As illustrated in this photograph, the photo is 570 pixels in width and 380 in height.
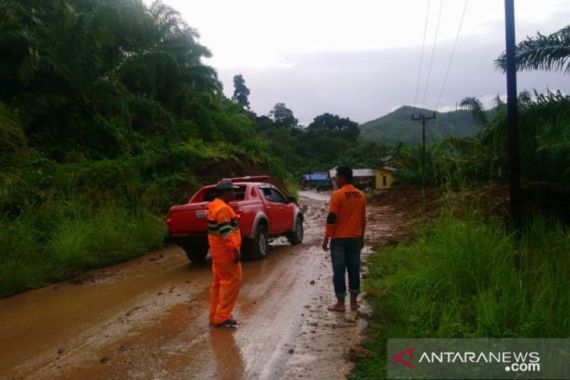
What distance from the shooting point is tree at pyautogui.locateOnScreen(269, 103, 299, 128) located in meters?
103

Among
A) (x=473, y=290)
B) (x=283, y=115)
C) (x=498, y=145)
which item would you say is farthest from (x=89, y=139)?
(x=283, y=115)

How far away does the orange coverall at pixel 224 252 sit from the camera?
6398 mm

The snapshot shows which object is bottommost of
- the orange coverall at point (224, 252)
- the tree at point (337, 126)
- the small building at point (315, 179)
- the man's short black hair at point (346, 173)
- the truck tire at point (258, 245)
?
the small building at point (315, 179)

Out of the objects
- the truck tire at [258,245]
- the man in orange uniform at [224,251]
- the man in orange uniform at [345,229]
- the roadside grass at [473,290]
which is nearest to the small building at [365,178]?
the truck tire at [258,245]

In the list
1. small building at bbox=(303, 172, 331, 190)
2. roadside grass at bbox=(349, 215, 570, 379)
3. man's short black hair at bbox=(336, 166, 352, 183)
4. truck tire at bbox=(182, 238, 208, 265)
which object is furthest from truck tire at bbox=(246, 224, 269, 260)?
small building at bbox=(303, 172, 331, 190)

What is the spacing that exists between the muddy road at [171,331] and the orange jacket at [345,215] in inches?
40.6

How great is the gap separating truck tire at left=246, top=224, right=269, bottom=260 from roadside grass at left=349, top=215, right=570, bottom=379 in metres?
3.56

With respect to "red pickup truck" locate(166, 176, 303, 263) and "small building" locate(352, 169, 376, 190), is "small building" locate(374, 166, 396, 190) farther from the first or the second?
"red pickup truck" locate(166, 176, 303, 263)

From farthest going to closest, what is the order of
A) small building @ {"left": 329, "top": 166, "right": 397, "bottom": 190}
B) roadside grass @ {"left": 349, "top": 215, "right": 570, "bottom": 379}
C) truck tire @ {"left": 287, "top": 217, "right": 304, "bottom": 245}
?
small building @ {"left": 329, "top": 166, "right": 397, "bottom": 190} < truck tire @ {"left": 287, "top": 217, "right": 304, "bottom": 245} < roadside grass @ {"left": 349, "top": 215, "right": 570, "bottom": 379}

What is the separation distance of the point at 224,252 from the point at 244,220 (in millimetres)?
4799

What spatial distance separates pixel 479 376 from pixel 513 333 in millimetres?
775

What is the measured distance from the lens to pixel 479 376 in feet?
14.2

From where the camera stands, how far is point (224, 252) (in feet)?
21.2

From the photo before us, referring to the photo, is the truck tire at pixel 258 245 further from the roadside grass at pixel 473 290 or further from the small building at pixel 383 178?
the small building at pixel 383 178
